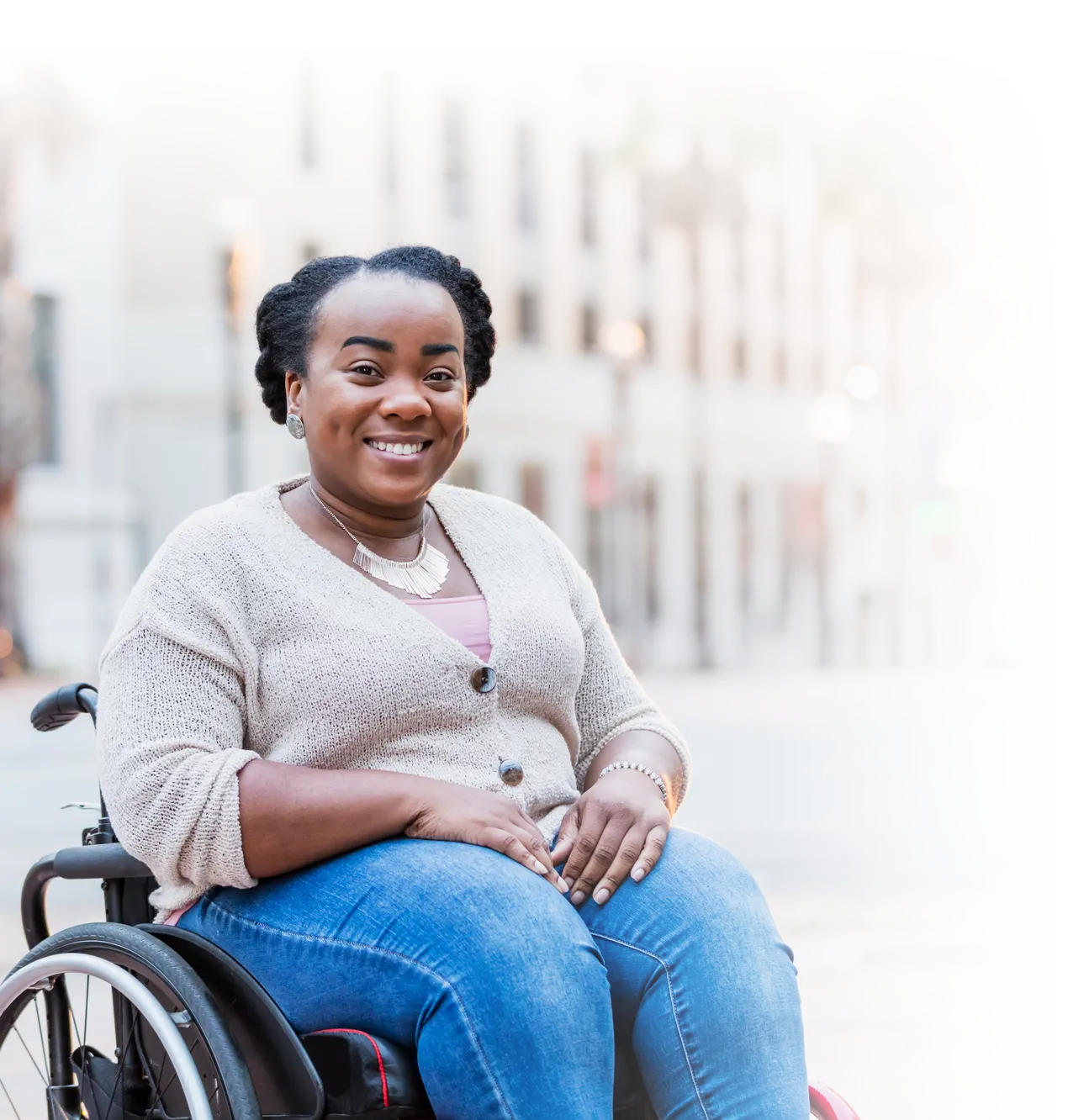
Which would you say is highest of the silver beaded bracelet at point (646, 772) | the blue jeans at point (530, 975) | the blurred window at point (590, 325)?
the blurred window at point (590, 325)

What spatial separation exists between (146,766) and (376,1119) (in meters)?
0.48

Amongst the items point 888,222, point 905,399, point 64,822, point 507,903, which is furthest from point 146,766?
point 905,399

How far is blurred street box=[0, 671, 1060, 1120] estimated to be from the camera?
4812 mm

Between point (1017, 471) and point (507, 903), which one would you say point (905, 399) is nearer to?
point (1017, 471)

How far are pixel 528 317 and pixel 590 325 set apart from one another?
6.67ft

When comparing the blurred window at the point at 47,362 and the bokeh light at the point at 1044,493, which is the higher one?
the blurred window at the point at 47,362

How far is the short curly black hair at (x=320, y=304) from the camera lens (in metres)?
2.49

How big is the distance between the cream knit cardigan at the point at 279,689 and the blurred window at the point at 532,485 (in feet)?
97.9

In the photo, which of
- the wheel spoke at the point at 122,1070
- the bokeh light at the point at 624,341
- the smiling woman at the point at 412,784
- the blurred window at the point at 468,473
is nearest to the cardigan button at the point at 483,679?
the smiling woman at the point at 412,784

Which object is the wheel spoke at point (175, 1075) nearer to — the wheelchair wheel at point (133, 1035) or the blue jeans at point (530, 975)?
the wheelchair wheel at point (133, 1035)

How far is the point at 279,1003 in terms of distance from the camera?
224 cm

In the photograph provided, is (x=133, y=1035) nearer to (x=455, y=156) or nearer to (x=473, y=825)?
(x=473, y=825)

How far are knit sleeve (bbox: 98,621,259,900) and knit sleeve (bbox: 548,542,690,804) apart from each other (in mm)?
568

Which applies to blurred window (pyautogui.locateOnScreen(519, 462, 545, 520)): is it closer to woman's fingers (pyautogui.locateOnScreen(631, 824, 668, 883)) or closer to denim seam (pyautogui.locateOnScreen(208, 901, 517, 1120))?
woman's fingers (pyautogui.locateOnScreen(631, 824, 668, 883))
